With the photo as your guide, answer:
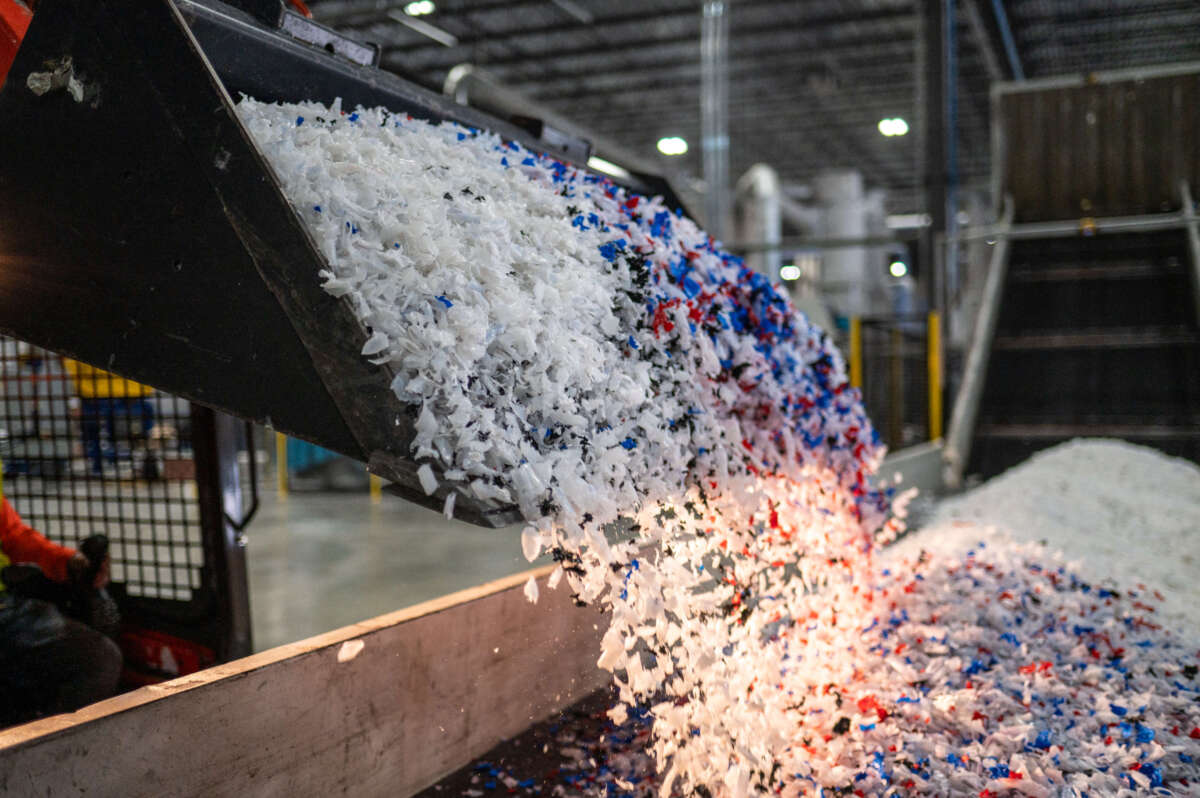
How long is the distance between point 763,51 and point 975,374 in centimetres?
862

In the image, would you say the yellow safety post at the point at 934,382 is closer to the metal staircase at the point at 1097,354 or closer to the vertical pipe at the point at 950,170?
the metal staircase at the point at 1097,354

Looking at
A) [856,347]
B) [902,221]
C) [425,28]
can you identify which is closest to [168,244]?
[856,347]

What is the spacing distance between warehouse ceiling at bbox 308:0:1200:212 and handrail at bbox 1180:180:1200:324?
3552mm

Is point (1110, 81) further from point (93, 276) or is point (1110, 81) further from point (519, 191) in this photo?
point (93, 276)

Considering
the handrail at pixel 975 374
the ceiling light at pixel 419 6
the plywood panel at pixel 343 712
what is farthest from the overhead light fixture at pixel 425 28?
the plywood panel at pixel 343 712

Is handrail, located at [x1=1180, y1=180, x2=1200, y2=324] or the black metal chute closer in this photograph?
the black metal chute

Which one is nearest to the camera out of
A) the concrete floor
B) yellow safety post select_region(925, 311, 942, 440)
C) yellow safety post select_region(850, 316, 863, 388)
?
the concrete floor

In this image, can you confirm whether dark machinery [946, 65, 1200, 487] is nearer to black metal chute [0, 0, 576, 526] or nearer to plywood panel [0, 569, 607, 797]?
plywood panel [0, 569, 607, 797]

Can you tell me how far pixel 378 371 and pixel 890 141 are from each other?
19465 mm

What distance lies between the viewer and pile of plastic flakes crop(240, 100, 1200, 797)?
1394mm

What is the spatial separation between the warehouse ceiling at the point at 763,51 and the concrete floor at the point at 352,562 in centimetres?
574

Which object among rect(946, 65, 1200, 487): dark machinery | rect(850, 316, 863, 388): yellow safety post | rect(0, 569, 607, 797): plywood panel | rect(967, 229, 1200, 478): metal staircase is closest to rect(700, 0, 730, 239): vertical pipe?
rect(946, 65, 1200, 487): dark machinery

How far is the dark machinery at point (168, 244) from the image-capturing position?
4.08 ft

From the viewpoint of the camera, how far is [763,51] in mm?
13422
